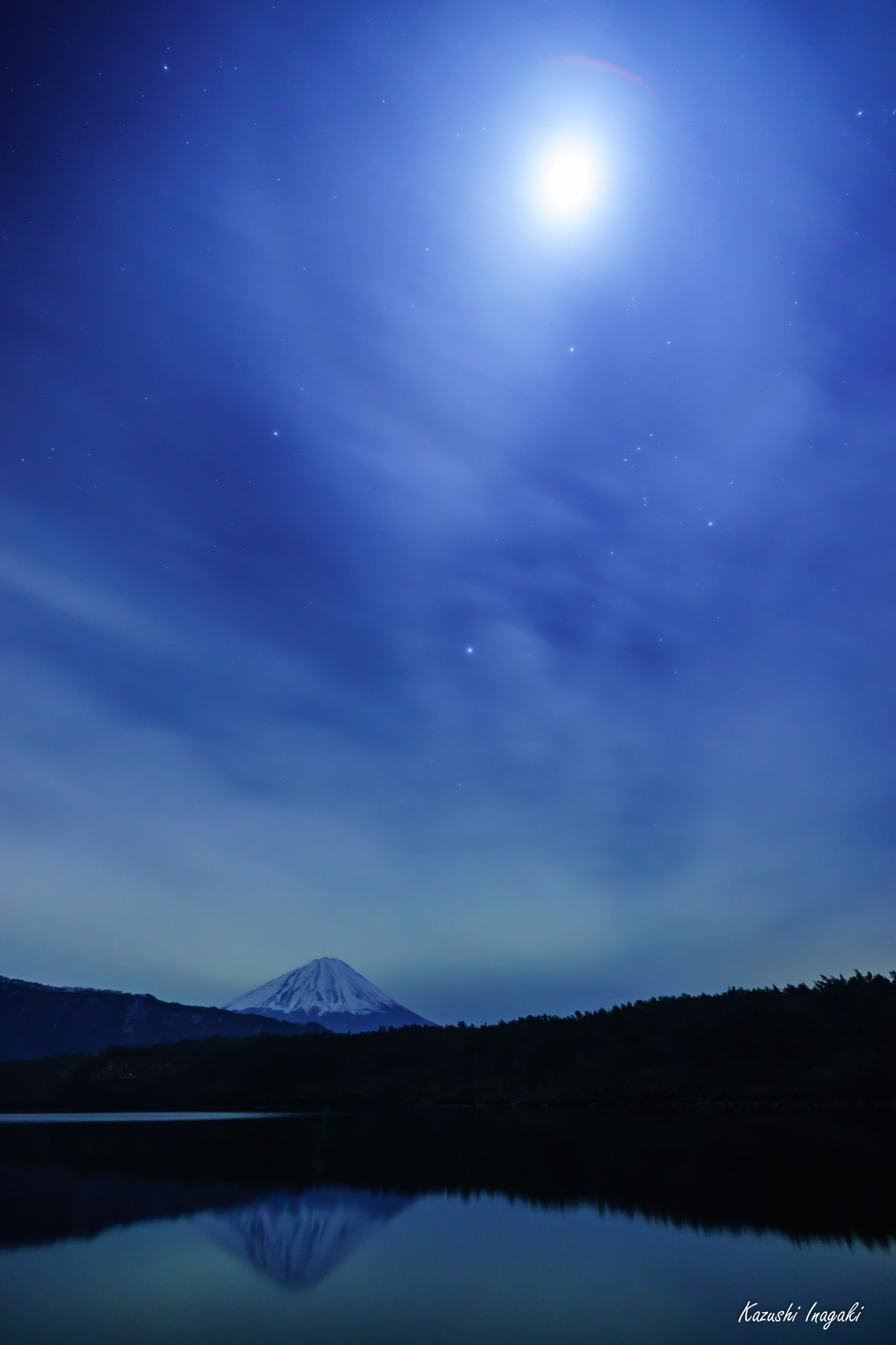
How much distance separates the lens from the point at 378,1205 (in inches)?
1035

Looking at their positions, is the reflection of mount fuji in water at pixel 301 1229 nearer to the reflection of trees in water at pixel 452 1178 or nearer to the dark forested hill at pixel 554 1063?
the reflection of trees in water at pixel 452 1178

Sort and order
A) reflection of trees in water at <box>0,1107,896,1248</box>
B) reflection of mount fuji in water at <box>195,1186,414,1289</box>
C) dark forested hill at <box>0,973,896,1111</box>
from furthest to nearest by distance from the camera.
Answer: dark forested hill at <box>0,973,896,1111</box> → reflection of trees in water at <box>0,1107,896,1248</box> → reflection of mount fuji in water at <box>195,1186,414,1289</box>

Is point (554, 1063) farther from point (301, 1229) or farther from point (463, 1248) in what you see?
point (463, 1248)

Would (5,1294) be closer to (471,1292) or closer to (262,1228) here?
(262,1228)

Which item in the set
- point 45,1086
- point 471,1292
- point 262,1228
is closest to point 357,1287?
point 471,1292

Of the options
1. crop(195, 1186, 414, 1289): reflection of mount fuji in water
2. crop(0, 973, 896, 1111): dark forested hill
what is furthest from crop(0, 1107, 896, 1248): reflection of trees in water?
crop(0, 973, 896, 1111): dark forested hill

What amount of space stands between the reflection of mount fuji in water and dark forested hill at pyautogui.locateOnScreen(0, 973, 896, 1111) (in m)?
74.4

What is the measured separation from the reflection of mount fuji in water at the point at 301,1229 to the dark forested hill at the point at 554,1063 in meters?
74.4

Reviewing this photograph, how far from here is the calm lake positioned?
44.3 feet

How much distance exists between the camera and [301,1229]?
22234 mm

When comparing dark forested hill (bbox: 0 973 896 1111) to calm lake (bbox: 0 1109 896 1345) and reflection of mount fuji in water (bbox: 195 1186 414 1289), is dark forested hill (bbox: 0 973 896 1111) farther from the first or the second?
reflection of mount fuji in water (bbox: 195 1186 414 1289)

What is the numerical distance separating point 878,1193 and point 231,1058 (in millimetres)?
169293

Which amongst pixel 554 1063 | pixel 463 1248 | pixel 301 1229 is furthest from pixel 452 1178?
pixel 554 1063

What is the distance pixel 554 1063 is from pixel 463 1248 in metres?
119
